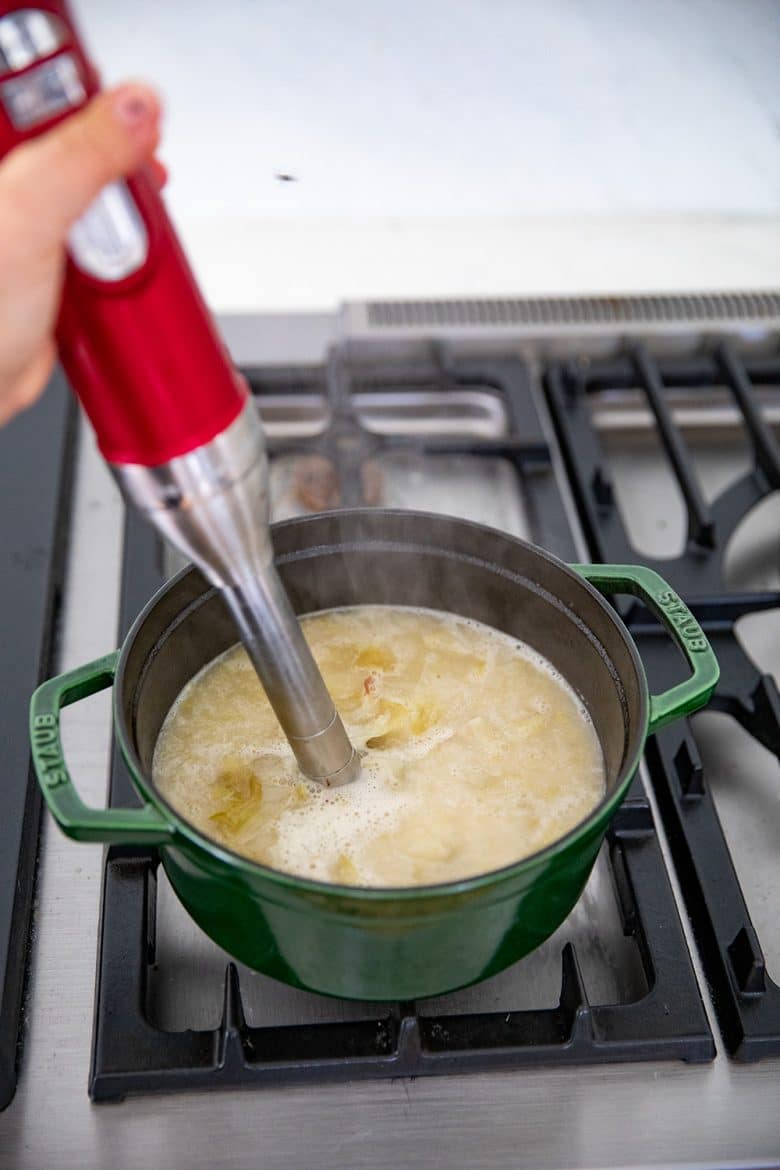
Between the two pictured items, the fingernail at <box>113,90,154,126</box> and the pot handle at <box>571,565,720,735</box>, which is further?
the pot handle at <box>571,565,720,735</box>

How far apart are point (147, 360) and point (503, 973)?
521 millimetres

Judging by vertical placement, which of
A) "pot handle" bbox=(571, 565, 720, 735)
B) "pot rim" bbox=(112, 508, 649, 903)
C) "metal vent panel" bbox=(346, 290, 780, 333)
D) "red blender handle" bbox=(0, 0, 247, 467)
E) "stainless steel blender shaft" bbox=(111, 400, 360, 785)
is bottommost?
"metal vent panel" bbox=(346, 290, 780, 333)

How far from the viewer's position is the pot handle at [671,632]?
0.72 m

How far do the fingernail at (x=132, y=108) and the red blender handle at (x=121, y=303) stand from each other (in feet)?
0.06

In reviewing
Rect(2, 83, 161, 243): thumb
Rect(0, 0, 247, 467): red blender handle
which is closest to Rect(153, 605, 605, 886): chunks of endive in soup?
Rect(0, 0, 247, 467): red blender handle

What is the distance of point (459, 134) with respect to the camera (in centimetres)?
140

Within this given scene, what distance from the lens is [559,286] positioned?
4.42ft

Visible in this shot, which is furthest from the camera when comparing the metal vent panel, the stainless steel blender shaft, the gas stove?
the metal vent panel

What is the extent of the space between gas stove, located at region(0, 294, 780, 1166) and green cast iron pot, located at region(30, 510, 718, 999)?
0.22 ft

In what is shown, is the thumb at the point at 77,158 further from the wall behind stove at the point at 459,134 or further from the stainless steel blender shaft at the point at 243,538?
the wall behind stove at the point at 459,134

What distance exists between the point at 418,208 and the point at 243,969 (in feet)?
3.25

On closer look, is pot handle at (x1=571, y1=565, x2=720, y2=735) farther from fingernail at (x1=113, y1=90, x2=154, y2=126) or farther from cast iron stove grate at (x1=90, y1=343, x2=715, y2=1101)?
fingernail at (x1=113, y1=90, x2=154, y2=126)

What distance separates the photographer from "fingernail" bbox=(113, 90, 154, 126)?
45 cm

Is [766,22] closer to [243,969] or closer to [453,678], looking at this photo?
[453,678]
